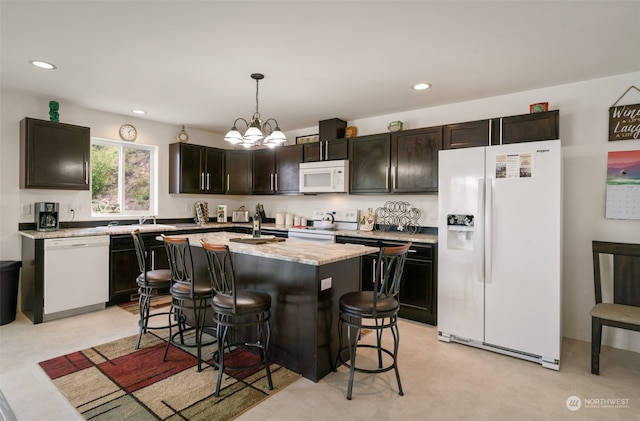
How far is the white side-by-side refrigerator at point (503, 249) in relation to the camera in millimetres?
2709

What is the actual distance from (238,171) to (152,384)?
3.96 meters

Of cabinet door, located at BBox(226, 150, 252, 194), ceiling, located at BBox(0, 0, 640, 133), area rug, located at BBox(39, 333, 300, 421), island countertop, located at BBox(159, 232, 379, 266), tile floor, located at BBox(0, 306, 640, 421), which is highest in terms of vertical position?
ceiling, located at BBox(0, 0, 640, 133)

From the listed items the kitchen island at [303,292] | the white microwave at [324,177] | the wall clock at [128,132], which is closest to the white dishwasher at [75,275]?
the wall clock at [128,132]

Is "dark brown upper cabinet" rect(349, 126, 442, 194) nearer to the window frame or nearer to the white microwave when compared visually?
the white microwave

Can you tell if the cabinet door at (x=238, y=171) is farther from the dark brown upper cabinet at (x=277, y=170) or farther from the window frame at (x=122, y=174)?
the window frame at (x=122, y=174)

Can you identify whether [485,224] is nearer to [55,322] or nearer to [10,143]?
[55,322]

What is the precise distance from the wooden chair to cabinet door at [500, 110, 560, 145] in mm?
1111

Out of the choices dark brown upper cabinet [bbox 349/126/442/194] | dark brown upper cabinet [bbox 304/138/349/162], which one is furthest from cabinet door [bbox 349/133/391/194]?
dark brown upper cabinet [bbox 304/138/349/162]

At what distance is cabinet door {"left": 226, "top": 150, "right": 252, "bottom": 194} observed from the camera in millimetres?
5766

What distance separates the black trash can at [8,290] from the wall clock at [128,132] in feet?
6.70

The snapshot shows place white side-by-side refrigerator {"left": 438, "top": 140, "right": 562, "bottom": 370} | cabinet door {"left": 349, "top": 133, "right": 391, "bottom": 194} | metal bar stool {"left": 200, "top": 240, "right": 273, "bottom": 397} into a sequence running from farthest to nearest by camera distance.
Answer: cabinet door {"left": 349, "top": 133, "right": 391, "bottom": 194} < white side-by-side refrigerator {"left": 438, "top": 140, "right": 562, "bottom": 370} < metal bar stool {"left": 200, "top": 240, "right": 273, "bottom": 397}

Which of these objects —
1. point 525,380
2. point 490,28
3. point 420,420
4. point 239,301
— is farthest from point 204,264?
point 490,28

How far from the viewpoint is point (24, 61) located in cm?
294

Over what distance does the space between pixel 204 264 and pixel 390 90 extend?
266 cm
